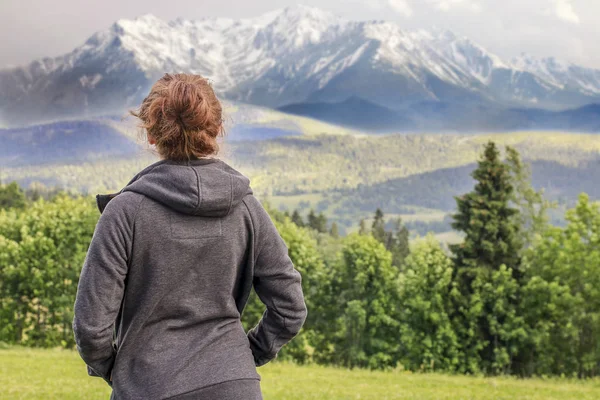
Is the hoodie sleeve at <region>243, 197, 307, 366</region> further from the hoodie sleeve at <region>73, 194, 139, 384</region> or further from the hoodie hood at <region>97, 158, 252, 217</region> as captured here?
the hoodie sleeve at <region>73, 194, 139, 384</region>

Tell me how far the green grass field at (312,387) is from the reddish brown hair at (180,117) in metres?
14.5

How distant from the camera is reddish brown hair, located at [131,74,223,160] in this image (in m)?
3.75

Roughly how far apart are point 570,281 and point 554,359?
508cm

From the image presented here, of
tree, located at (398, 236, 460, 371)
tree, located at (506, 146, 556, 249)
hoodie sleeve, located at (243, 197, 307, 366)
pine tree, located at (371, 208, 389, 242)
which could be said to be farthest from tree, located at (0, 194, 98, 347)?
pine tree, located at (371, 208, 389, 242)

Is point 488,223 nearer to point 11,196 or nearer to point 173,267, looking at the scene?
point 173,267

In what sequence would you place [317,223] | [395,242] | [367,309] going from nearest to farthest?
[367,309] → [395,242] → [317,223]

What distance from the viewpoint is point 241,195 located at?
151 inches

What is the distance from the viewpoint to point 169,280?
3760 mm

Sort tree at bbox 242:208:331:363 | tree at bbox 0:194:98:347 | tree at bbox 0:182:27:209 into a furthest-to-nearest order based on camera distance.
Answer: tree at bbox 0:182:27:209, tree at bbox 0:194:98:347, tree at bbox 242:208:331:363

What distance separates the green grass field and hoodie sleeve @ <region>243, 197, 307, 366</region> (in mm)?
13885

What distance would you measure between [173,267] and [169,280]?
7cm

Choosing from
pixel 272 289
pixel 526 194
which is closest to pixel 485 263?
pixel 526 194

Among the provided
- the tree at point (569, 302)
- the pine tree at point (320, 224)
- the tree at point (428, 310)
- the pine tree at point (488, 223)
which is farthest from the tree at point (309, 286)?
the pine tree at point (320, 224)

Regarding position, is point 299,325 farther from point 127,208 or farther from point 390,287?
point 390,287
